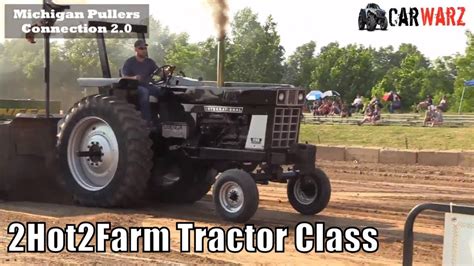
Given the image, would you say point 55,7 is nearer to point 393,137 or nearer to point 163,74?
point 163,74

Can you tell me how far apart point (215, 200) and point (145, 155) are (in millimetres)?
979

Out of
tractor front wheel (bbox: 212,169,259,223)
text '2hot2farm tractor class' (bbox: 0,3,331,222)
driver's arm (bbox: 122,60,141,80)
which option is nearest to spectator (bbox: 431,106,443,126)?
text '2hot2farm tractor class' (bbox: 0,3,331,222)

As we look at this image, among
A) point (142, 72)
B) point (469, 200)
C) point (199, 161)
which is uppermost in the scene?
point (142, 72)

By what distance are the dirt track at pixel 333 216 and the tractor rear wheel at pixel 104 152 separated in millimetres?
223

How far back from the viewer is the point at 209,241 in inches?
263

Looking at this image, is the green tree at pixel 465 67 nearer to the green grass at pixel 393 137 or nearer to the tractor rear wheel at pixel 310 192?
the green grass at pixel 393 137

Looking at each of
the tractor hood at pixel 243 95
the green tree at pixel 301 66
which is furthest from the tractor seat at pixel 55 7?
the green tree at pixel 301 66

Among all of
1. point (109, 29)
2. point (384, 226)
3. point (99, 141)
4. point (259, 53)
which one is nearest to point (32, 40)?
point (109, 29)

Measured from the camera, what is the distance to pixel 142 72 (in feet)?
28.9

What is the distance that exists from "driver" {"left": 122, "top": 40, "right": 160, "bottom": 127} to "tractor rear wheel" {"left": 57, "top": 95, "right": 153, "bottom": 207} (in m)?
0.23

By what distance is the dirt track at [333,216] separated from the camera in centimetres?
611

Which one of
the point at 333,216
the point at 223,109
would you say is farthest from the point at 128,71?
the point at 333,216

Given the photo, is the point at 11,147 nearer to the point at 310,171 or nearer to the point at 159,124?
the point at 159,124

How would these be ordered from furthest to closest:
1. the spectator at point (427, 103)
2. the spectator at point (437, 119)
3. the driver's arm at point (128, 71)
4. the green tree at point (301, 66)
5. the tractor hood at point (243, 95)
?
the green tree at point (301, 66) < the spectator at point (427, 103) < the spectator at point (437, 119) < the driver's arm at point (128, 71) < the tractor hood at point (243, 95)
